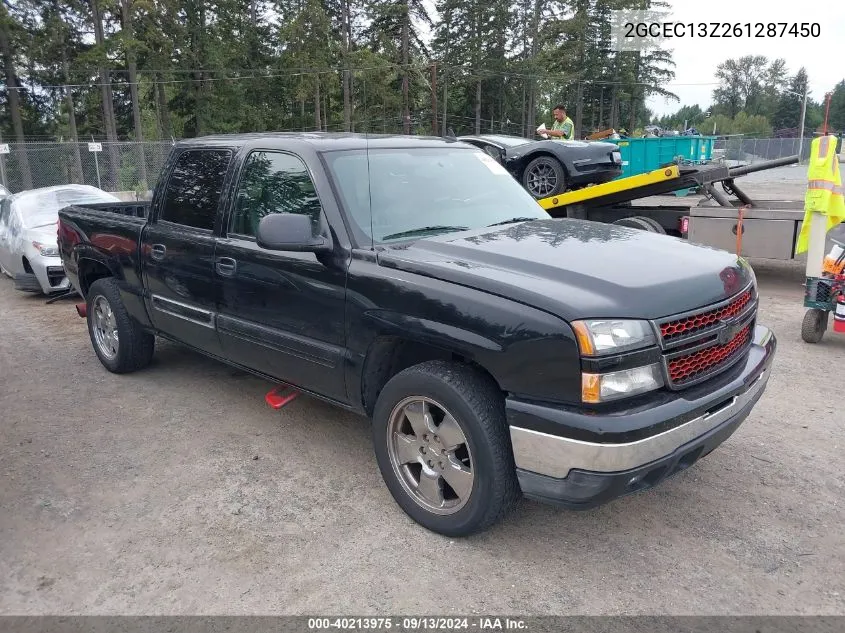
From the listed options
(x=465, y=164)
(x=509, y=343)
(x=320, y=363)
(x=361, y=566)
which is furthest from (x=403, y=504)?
(x=465, y=164)

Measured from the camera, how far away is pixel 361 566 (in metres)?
3.04

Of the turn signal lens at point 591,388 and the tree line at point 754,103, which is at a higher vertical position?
the tree line at point 754,103

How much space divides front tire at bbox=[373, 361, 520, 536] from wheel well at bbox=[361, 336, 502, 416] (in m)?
0.17

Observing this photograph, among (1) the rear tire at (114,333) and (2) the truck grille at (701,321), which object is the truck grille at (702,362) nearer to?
(2) the truck grille at (701,321)

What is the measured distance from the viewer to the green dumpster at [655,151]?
19078 mm

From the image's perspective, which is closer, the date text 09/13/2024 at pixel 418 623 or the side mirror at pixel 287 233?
the date text 09/13/2024 at pixel 418 623

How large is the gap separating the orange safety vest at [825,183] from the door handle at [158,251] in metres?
6.26

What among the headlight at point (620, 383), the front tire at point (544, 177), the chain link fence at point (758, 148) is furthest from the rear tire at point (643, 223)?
the chain link fence at point (758, 148)

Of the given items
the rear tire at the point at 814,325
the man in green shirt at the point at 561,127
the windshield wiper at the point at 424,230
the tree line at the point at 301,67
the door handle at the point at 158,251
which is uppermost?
the tree line at the point at 301,67

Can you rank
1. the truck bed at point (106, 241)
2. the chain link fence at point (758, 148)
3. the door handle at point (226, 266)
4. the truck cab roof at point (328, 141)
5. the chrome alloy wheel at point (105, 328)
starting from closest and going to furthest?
the truck cab roof at point (328, 141) → the door handle at point (226, 266) → the truck bed at point (106, 241) → the chrome alloy wheel at point (105, 328) → the chain link fence at point (758, 148)

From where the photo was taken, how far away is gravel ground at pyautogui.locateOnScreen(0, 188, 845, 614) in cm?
283

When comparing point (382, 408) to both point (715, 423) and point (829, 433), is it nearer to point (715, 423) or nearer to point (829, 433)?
point (715, 423)

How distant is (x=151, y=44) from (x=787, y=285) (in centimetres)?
3967

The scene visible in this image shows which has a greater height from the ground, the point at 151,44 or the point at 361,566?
the point at 151,44
